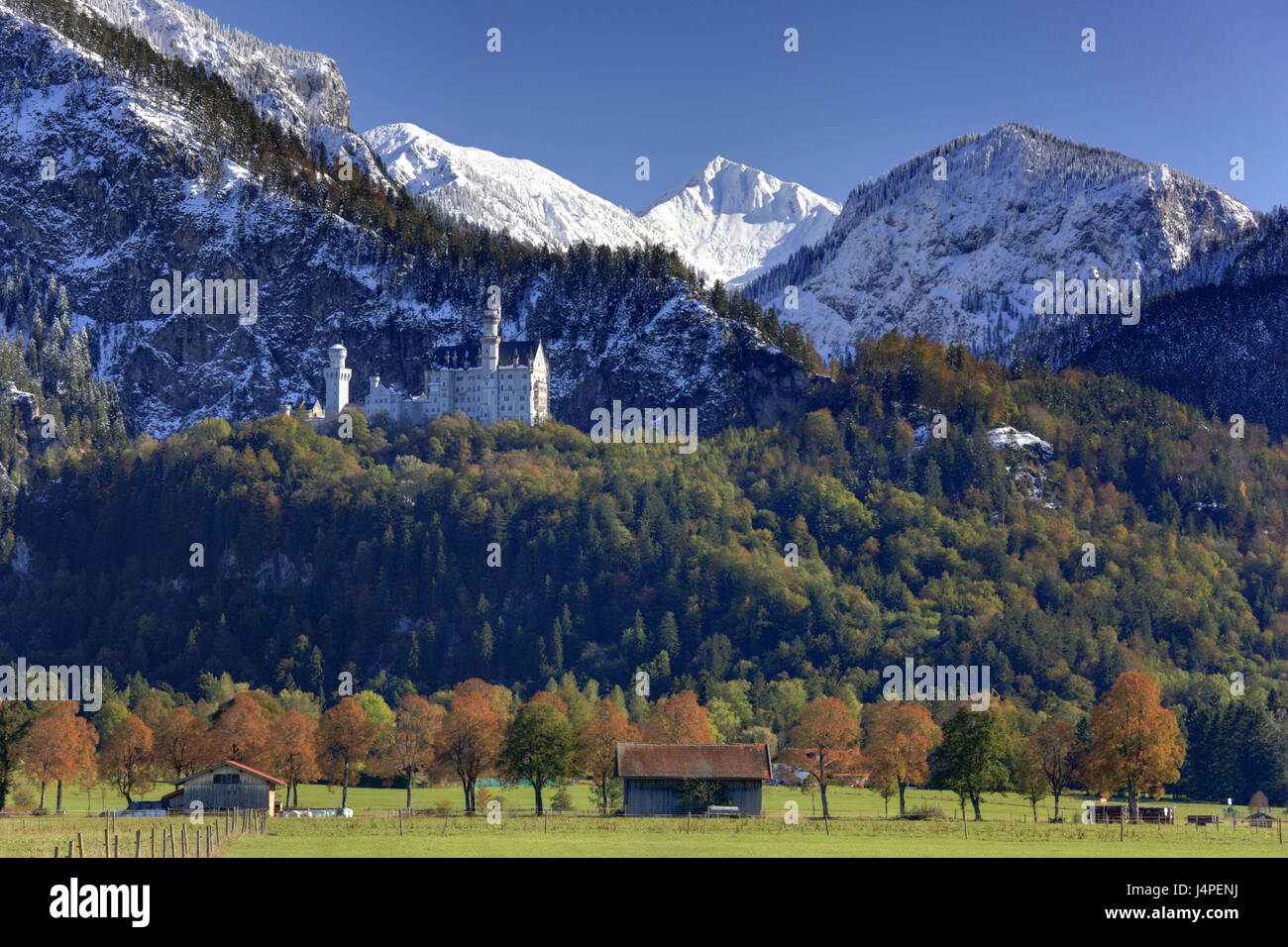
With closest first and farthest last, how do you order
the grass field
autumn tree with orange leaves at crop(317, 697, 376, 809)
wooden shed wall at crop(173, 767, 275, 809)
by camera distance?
the grass field < wooden shed wall at crop(173, 767, 275, 809) < autumn tree with orange leaves at crop(317, 697, 376, 809)

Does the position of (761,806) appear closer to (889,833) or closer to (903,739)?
(903,739)

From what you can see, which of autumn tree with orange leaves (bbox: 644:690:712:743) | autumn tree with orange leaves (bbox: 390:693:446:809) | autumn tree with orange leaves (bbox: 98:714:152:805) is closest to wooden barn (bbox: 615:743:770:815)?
autumn tree with orange leaves (bbox: 390:693:446:809)

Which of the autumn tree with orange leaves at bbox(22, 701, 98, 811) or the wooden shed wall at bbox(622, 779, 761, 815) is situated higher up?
the autumn tree with orange leaves at bbox(22, 701, 98, 811)

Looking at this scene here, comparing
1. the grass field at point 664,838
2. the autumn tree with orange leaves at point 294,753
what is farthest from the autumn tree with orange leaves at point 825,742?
the autumn tree with orange leaves at point 294,753

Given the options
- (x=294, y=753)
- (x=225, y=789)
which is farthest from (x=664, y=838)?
(x=294, y=753)

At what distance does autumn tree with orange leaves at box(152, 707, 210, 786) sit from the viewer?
13525 cm

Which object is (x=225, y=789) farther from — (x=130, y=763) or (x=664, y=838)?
(x=664, y=838)

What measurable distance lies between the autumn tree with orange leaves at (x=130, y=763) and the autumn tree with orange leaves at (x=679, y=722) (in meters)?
43.1

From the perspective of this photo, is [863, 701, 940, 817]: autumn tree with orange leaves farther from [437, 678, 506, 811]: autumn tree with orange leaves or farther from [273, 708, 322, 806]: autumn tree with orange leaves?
[273, 708, 322, 806]: autumn tree with orange leaves

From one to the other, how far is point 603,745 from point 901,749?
24987 millimetres

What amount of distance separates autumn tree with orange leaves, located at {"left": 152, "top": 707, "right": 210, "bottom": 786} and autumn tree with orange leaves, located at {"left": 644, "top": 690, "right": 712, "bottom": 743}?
38944 millimetres

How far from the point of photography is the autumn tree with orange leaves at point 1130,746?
396 ft

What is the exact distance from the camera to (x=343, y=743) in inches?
5276
